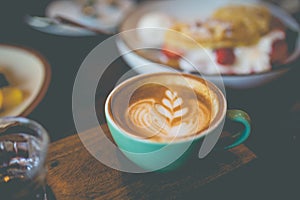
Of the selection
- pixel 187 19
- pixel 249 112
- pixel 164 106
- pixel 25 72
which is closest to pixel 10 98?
pixel 25 72

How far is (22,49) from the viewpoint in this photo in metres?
0.86

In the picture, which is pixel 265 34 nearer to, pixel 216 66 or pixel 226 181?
pixel 216 66

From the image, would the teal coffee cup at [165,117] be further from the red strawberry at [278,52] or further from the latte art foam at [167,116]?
the red strawberry at [278,52]

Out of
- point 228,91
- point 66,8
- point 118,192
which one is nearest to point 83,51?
point 66,8

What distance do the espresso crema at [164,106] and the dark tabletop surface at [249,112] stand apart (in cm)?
10

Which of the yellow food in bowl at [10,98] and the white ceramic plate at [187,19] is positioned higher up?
the white ceramic plate at [187,19]

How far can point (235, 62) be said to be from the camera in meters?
0.89

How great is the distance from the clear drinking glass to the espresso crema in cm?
11

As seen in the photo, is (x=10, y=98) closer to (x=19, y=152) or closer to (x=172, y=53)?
(x=19, y=152)

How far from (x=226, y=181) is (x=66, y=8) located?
2.78ft

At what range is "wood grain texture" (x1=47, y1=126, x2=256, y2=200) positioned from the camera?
50cm

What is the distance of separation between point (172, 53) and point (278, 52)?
29 cm

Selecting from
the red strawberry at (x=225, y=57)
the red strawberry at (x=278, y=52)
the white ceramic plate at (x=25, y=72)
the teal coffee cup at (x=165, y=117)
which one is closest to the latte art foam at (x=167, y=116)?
the teal coffee cup at (x=165, y=117)

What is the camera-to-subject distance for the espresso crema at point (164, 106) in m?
0.49
